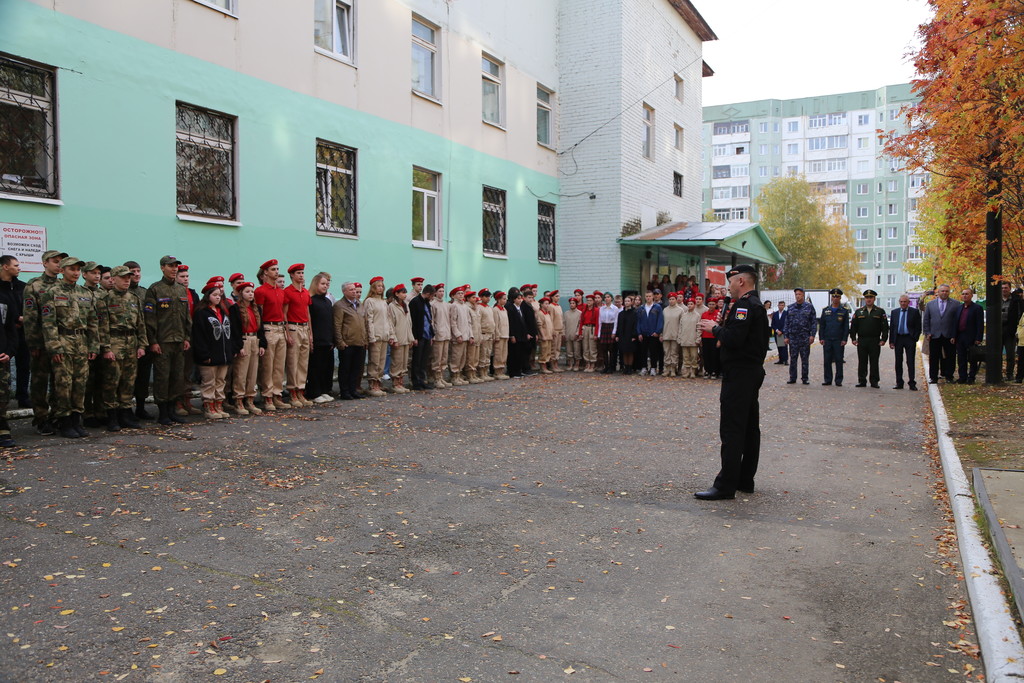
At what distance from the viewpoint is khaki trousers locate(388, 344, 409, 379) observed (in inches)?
563

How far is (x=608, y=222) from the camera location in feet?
77.0

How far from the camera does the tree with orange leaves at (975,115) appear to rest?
374 inches

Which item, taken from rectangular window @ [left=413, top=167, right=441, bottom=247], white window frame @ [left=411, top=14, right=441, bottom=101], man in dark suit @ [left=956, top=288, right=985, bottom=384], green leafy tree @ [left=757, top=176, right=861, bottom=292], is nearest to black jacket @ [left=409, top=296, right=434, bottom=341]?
rectangular window @ [left=413, top=167, right=441, bottom=247]

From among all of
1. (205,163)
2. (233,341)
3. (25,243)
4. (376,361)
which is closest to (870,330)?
(376,361)

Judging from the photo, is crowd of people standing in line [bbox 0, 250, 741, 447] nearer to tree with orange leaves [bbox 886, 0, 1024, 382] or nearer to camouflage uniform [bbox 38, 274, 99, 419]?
camouflage uniform [bbox 38, 274, 99, 419]

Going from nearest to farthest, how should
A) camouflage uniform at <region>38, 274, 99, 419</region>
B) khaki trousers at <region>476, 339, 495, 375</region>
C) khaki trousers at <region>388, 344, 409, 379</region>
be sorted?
1. camouflage uniform at <region>38, 274, 99, 419</region>
2. khaki trousers at <region>388, 344, 409, 379</region>
3. khaki trousers at <region>476, 339, 495, 375</region>

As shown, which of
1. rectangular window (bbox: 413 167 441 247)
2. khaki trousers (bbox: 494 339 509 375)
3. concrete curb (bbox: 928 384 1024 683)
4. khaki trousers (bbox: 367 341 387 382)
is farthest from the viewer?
rectangular window (bbox: 413 167 441 247)

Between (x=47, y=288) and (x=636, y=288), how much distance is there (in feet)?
60.6

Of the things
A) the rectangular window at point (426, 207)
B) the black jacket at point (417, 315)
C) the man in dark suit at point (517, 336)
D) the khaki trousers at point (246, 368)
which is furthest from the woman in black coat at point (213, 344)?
the man in dark suit at point (517, 336)

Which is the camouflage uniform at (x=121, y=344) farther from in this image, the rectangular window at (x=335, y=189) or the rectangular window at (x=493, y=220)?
the rectangular window at (x=493, y=220)

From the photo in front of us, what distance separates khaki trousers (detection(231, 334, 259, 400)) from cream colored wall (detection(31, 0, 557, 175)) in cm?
475

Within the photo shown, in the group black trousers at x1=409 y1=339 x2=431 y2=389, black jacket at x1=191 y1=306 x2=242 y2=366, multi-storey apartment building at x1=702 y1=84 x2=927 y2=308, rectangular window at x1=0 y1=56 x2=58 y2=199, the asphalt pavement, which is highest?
multi-storey apartment building at x1=702 y1=84 x2=927 y2=308

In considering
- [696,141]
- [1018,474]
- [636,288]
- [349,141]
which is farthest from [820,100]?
[1018,474]

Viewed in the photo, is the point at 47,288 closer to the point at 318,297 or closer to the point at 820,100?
the point at 318,297
